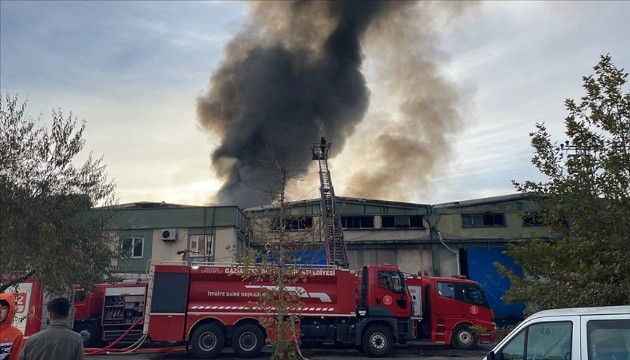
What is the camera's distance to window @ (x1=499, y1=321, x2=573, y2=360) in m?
4.95

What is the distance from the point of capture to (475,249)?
30344 mm

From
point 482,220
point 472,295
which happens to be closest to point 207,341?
point 472,295

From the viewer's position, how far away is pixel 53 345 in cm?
438

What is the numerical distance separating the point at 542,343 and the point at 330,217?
22375 mm

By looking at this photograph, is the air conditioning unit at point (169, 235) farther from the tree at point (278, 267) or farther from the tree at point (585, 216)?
the tree at point (585, 216)

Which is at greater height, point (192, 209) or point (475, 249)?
point (192, 209)

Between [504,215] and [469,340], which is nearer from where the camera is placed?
[469,340]

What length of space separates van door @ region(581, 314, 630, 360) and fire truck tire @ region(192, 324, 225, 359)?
40.8 feet

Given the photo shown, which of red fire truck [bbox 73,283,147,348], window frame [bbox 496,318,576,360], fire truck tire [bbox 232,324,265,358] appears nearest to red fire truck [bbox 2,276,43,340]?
red fire truck [bbox 73,283,147,348]

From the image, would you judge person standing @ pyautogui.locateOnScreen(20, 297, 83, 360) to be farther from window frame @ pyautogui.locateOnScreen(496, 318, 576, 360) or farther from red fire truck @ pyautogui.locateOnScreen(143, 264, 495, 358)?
red fire truck @ pyautogui.locateOnScreen(143, 264, 495, 358)

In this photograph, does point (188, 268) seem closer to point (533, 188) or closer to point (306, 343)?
point (306, 343)

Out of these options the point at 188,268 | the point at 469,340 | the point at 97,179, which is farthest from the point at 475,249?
the point at 97,179

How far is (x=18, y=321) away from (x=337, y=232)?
16.6 m

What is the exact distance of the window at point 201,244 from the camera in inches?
1124
